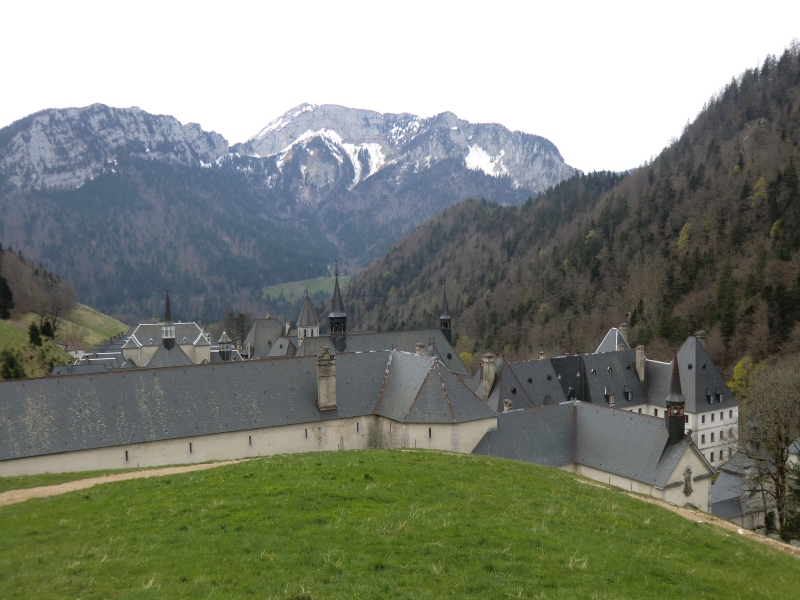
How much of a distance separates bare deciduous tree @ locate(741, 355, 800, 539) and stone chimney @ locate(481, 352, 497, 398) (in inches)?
867

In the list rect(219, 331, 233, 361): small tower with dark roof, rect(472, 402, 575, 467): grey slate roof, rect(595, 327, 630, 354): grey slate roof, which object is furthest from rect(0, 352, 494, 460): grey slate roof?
rect(595, 327, 630, 354): grey slate roof

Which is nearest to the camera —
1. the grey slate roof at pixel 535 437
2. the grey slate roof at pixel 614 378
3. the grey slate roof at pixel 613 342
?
the grey slate roof at pixel 535 437

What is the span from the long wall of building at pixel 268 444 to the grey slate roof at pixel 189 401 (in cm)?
50

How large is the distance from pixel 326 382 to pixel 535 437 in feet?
53.5

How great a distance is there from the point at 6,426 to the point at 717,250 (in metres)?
118

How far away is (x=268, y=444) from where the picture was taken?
41.3 metres

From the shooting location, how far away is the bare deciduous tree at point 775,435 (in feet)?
117

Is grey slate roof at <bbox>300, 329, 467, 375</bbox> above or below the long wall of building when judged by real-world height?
above

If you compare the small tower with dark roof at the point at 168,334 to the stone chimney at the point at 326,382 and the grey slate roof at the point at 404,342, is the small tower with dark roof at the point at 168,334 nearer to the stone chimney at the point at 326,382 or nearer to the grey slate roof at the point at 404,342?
the grey slate roof at the point at 404,342

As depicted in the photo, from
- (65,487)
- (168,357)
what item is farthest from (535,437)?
(168,357)

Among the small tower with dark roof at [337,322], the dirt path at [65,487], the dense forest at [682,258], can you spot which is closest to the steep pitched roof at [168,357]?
the small tower with dark roof at [337,322]

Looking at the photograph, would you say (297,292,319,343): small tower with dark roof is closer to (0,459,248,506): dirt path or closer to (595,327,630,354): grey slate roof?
(595,327,630,354): grey slate roof

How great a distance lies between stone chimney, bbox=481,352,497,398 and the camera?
193ft

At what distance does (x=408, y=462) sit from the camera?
2636cm
